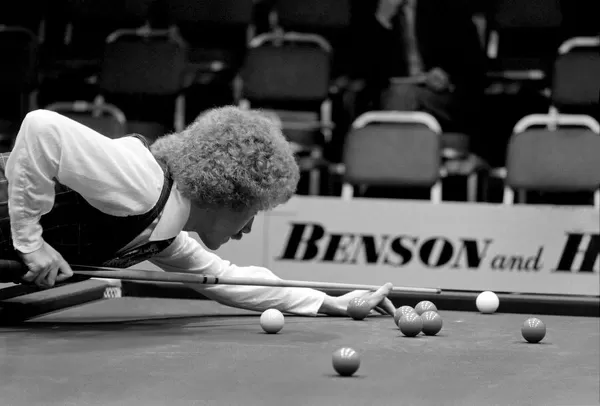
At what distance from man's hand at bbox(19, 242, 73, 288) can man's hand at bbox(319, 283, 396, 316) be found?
2.96 feet

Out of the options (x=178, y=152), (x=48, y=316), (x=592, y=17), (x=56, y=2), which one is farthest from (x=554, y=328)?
(x=56, y=2)

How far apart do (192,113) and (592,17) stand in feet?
9.13

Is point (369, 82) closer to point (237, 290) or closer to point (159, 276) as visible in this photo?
point (237, 290)

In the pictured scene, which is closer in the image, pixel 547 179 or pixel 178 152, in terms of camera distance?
pixel 178 152

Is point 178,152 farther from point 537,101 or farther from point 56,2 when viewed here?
point 56,2

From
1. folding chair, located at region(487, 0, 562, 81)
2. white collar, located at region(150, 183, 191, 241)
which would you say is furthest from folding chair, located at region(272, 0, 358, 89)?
white collar, located at region(150, 183, 191, 241)

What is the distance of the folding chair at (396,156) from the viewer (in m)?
5.14

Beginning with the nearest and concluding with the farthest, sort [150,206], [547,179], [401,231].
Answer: [150,206], [401,231], [547,179]

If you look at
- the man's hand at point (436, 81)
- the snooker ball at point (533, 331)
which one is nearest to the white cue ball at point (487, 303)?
the snooker ball at point (533, 331)

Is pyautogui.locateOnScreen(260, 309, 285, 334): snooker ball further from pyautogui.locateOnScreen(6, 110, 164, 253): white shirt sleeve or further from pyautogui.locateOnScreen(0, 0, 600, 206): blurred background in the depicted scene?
pyautogui.locateOnScreen(0, 0, 600, 206): blurred background

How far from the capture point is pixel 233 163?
2516 mm

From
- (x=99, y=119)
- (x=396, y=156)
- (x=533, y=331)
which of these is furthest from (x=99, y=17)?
(x=533, y=331)

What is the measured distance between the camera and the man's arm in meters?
2.95

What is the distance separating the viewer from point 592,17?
6.29 metres
